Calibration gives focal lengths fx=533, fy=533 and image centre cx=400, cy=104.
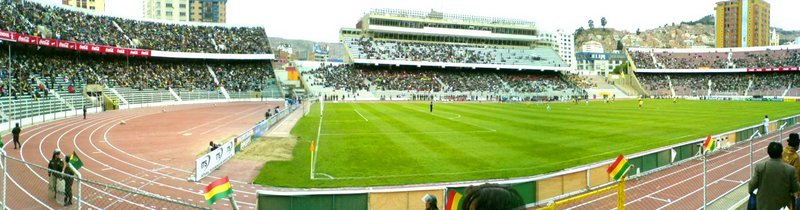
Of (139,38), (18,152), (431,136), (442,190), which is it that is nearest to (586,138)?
(431,136)

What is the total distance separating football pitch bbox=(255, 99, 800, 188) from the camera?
1747 cm

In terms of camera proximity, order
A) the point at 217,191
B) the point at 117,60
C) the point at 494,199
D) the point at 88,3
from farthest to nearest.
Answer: the point at 88,3, the point at 117,60, the point at 217,191, the point at 494,199

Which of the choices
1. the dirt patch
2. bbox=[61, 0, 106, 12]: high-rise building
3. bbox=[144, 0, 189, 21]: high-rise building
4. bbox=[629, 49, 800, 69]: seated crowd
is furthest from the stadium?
bbox=[144, 0, 189, 21]: high-rise building

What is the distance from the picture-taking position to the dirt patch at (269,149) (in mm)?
21188

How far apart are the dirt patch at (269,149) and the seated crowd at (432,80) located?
54.0 meters

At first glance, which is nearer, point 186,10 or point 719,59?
point 719,59

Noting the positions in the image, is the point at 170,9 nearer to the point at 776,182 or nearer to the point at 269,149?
the point at 269,149

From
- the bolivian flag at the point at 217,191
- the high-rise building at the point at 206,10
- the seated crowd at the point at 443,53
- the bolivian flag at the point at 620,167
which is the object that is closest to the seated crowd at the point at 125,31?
the seated crowd at the point at 443,53

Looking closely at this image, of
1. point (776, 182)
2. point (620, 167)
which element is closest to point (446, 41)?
point (620, 167)

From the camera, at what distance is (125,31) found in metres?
67.2

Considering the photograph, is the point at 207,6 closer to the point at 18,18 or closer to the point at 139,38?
the point at 139,38

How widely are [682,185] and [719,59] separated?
343ft

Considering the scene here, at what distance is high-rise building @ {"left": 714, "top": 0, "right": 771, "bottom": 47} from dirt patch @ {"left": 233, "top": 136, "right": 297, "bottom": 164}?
214 metres

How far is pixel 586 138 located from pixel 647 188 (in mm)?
12082
